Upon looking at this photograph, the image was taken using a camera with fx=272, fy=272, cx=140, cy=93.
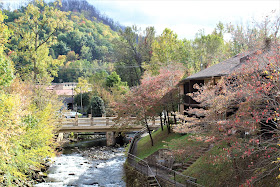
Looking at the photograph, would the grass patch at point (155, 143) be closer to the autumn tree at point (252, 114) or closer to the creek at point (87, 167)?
the creek at point (87, 167)

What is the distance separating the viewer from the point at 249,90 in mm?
10867

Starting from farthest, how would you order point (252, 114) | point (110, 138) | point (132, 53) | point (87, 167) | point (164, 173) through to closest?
point (132, 53)
point (110, 138)
point (87, 167)
point (164, 173)
point (252, 114)

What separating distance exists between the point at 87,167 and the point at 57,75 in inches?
659

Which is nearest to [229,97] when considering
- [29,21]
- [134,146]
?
[134,146]

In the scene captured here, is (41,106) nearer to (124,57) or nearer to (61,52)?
(124,57)

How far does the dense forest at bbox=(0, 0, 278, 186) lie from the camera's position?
1544 centimetres

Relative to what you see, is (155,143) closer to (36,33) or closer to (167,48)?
(167,48)

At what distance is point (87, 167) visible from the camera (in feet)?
88.3

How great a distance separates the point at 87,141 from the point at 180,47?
69.8ft

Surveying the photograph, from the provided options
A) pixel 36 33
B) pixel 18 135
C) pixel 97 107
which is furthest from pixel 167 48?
pixel 18 135

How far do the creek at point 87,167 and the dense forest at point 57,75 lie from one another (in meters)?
2.21

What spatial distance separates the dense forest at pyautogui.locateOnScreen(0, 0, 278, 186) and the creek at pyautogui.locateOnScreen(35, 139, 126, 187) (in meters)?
2.21

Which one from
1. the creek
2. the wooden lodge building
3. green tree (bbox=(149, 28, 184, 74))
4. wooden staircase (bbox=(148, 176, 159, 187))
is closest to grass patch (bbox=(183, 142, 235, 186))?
wooden staircase (bbox=(148, 176, 159, 187))

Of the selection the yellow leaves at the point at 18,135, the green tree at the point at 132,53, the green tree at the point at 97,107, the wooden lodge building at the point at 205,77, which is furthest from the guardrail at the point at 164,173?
the green tree at the point at 132,53
